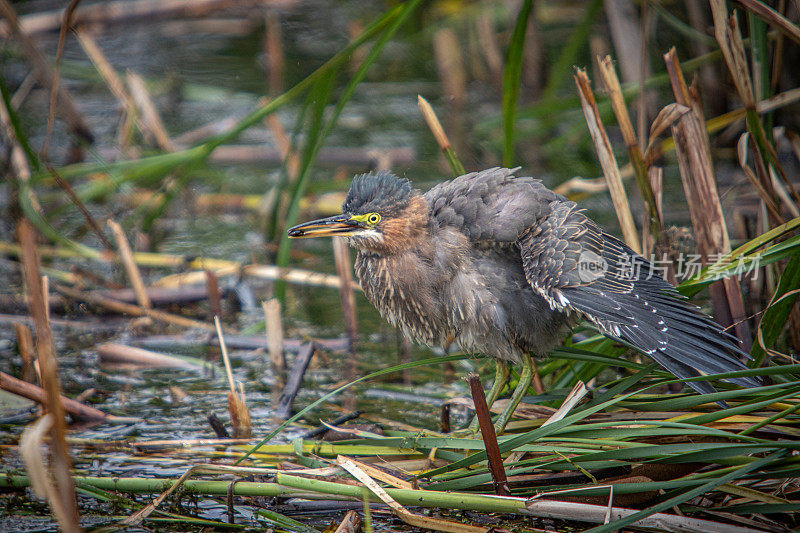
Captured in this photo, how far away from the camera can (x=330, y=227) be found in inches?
142

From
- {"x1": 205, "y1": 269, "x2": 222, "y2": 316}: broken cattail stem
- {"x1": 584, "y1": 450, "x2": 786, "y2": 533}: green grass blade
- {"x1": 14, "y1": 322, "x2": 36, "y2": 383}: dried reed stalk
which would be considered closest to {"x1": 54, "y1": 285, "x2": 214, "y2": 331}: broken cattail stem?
{"x1": 205, "y1": 269, "x2": 222, "y2": 316}: broken cattail stem

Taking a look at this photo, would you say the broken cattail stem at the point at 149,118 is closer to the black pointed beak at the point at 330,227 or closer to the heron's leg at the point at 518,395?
the black pointed beak at the point at 330,227

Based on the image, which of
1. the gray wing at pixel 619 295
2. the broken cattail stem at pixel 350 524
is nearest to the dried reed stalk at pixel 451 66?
the gray wing at pixel 619 295

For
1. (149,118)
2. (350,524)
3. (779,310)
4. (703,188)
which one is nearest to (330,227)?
(350,524)

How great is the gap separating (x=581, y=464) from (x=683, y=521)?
426 mm

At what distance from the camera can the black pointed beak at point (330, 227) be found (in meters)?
3.58

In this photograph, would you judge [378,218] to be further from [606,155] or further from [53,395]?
[53,395]

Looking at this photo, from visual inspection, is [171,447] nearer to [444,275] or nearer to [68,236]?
[444,275]

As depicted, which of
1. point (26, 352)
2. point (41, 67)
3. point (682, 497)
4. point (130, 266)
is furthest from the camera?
point (41, 67)

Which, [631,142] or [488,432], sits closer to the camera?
[488,432]

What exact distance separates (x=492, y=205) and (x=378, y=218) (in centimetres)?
53

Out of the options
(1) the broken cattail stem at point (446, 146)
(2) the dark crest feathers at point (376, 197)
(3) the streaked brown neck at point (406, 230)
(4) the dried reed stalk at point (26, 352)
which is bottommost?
(4) the dried reed stalk at point (26, 352)

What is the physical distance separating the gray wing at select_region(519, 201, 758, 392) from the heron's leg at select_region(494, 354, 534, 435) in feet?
1.36

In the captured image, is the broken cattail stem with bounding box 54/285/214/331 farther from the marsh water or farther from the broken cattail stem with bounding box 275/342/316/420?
the broken cattail stem with bounding box 275/342/316/420
